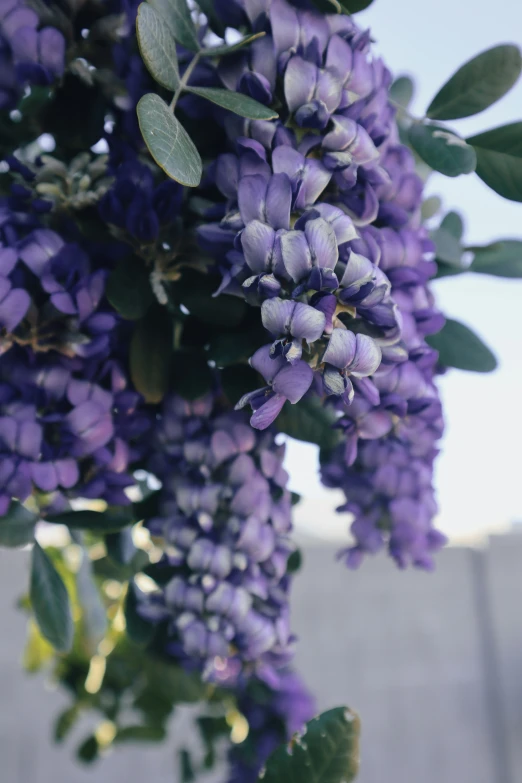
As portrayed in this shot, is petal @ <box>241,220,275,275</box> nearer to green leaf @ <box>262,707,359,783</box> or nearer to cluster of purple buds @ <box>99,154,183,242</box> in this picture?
cluster of purple buds @ <box>99,154,183,242</box>

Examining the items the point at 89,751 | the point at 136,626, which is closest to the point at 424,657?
the point at 89,751

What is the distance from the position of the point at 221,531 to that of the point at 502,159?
230 mm

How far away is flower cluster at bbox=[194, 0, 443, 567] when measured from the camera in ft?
0.88

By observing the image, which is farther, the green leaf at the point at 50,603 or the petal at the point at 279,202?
the green leaf at the point at 50,603

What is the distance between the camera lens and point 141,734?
0.88 metres

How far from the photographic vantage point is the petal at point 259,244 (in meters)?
0.28

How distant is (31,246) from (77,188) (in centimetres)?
4

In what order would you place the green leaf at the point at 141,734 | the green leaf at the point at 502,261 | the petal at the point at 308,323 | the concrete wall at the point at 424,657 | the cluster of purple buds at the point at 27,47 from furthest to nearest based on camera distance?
the concrete wall at the point at 424,657 < the green leaf at the point at 141,734 < the green leaf at the point at 502,261 < the cluster of purple buds at the point at 27,47 < the petal at the point at 308,323

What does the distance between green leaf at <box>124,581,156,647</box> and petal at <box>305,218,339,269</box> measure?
13.2 inches

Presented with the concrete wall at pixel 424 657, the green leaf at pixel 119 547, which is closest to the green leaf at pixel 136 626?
the green leaf at pixel 119 547

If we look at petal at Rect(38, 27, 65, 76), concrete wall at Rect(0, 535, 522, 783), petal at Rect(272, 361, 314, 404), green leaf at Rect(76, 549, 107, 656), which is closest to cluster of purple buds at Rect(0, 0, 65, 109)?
petal at Rect(38, 27, 65, 76)

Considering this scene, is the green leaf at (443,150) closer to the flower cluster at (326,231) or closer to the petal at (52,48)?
the flower cluster at (326,231)

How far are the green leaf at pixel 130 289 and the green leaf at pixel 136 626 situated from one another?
0.24 meters

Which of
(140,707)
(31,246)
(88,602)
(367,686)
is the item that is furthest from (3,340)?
(367,686)
